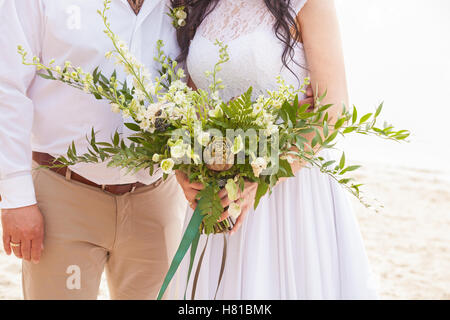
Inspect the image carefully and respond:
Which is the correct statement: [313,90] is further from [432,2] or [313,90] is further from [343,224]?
[432,2]

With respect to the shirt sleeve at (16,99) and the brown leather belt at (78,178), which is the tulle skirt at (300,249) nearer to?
the brown leather belt at (78,178)

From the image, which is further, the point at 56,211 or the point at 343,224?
the point at 56,211

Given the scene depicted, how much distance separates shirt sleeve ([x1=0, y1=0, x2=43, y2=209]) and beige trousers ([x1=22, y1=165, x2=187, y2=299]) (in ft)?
0.53

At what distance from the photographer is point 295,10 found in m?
1.84

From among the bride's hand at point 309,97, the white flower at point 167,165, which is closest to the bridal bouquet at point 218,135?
the white flower at point 167,165

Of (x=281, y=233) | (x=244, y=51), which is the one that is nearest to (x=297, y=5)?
(x=244, y=51)

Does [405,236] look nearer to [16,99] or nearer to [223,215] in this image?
[223,215]

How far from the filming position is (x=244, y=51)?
6.32 feet

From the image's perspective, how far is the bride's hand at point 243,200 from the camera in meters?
1.65

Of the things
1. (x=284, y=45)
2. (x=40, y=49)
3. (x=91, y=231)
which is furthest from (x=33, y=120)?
(x=284, y=45)

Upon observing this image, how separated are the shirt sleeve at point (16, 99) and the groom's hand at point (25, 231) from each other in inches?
1.4

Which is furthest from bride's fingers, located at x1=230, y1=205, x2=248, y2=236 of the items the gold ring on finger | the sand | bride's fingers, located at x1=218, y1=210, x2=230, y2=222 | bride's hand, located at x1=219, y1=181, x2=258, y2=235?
the sand

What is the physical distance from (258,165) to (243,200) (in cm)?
24

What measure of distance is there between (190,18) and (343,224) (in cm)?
103
